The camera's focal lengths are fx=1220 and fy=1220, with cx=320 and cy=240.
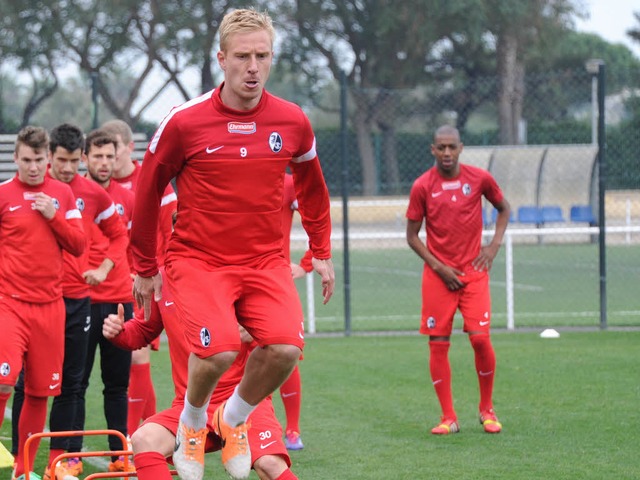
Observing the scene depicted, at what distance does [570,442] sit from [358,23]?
3631 centimetres

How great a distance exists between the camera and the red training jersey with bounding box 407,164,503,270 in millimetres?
8914

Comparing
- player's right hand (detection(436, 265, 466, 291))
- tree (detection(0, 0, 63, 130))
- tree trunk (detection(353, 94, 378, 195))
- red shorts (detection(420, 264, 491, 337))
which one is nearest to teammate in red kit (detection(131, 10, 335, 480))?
player's right hand (detection(436, 265, 466, 291))

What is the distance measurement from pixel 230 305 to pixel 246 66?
1.00m

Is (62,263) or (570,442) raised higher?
(62,263)

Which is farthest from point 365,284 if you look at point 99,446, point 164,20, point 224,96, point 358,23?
point 358,23

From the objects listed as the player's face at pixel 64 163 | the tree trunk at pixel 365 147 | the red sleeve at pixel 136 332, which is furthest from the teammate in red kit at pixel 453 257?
the tree trunk at pixel 365 147

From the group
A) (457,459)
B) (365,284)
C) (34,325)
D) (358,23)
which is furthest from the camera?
(358,23)

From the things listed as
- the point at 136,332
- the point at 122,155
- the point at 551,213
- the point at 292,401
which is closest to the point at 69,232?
the point at 122,155

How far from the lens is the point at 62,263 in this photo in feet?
24.2

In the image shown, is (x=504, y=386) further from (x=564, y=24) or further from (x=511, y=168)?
(x=564, y=24)

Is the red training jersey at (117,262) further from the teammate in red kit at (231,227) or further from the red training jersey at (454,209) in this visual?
the teammate in red kit at (231,227)

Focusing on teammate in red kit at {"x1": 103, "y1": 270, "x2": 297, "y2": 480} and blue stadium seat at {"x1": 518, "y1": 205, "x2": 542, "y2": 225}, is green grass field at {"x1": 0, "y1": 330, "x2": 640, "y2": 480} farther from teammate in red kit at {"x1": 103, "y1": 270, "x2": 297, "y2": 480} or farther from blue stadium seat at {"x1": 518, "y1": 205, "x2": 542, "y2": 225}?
blue stadium seat at {"x1": 518, "y1": 205, "x2": 542, "y2": 225}

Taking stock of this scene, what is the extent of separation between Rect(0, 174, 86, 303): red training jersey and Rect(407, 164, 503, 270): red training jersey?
2853mm

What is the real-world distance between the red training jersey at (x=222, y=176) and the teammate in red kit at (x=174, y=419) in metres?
0.44
